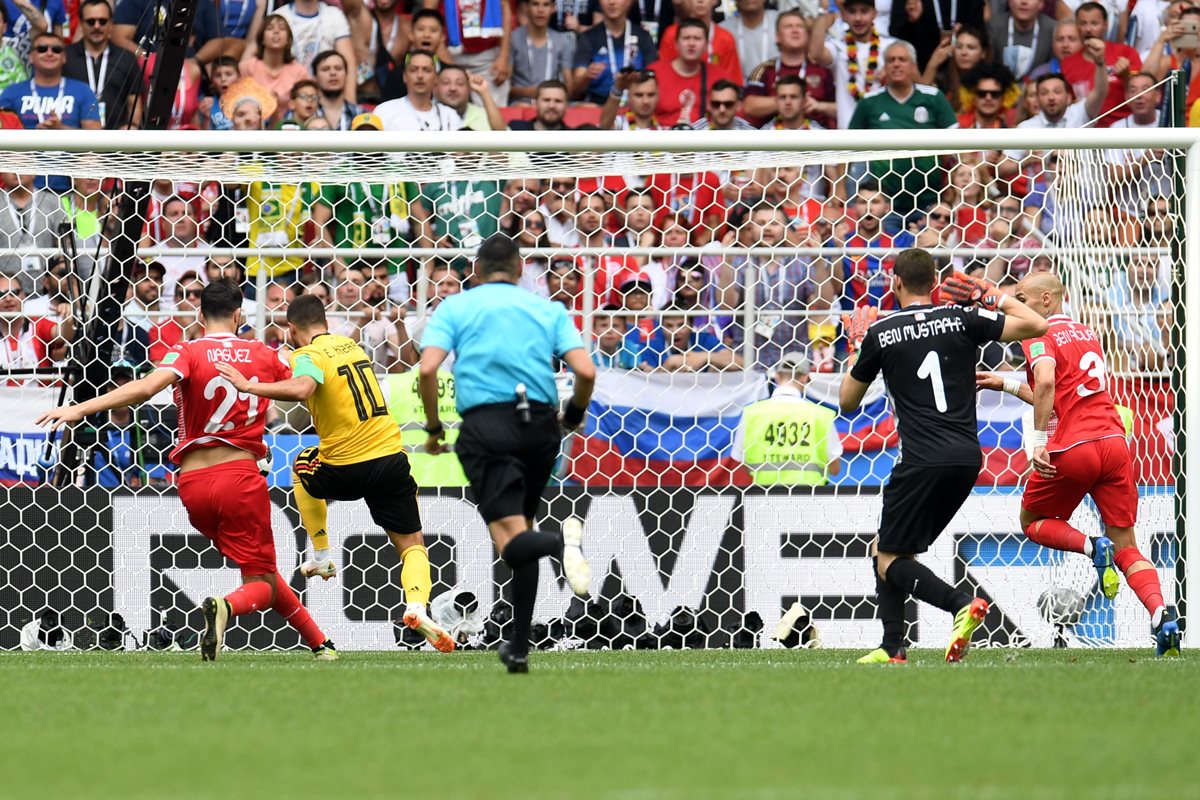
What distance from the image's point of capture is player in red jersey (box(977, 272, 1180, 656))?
8.31 m

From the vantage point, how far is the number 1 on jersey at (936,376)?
24.1 feet

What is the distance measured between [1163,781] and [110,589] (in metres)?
6.86

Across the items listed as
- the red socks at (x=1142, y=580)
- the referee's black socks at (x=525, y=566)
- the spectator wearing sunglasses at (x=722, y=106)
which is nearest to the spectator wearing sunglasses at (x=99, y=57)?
the spectator wearing sunglasses at (x=722, y=106)

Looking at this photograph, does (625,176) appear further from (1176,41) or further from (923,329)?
(1176,41)

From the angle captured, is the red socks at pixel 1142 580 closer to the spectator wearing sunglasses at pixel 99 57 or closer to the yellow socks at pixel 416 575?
the yellow socks at pixel 416 575

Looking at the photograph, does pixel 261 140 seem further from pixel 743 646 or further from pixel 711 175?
pixel 711 175

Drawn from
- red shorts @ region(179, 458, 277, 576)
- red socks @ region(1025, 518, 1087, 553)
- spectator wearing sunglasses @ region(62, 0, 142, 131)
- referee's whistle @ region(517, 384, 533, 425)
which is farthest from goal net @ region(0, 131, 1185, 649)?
spectator wearing sunglasses @ region(62, 0, 142, 131)

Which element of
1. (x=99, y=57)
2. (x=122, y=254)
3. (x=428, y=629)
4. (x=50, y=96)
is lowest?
(x=428, y=629)

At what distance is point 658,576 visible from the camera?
964cm

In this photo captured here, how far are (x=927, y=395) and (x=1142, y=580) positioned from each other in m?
1.69

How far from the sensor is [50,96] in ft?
47.2

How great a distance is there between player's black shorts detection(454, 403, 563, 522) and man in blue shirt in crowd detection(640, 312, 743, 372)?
415cm

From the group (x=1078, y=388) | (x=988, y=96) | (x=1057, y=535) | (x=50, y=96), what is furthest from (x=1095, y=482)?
(x=50, y=96)

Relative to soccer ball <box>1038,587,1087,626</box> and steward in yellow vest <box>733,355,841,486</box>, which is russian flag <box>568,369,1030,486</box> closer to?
steward in yellow vest <box>733,355,841,486</box>
